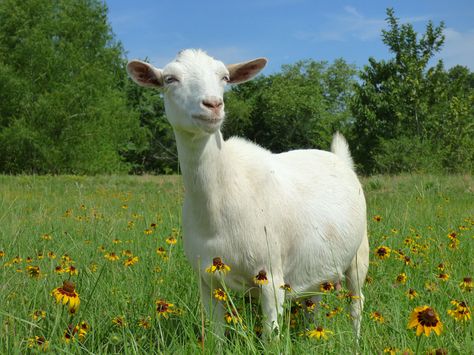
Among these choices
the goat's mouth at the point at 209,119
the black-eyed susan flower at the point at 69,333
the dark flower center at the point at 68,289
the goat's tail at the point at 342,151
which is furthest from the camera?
the goat's tail at the point at 342,151

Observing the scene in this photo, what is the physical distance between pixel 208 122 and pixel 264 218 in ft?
2.41

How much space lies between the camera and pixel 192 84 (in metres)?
3.15

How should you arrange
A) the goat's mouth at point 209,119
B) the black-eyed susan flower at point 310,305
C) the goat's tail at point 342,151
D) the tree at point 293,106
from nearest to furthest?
the black-eyed susan flower at point 310,305 < the goat's mouth at point 209,119 < the goat's tail at point 342,151 < the tree at point 293,106

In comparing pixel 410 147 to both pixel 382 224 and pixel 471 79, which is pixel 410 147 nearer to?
pixel 382 224

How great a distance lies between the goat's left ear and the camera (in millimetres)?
3667

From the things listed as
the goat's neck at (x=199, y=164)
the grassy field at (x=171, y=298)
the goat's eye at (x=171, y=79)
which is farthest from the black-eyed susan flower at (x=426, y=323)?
the goat's eye at (x=171, y=79)

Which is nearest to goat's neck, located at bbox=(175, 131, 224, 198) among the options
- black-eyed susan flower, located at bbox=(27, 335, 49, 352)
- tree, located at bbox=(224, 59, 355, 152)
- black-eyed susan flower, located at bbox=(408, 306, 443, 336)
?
black-eyed susan flower, located at bbox=(27, 335, 49, 352)

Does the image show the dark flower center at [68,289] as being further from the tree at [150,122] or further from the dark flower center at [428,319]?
the tree at [150,122]

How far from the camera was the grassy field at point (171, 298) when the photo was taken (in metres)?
2.37

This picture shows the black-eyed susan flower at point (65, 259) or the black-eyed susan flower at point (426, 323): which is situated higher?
the black-eyed susan flower at point (426, 323)

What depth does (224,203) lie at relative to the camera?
3.27 metres

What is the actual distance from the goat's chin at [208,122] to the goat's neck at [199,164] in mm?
246

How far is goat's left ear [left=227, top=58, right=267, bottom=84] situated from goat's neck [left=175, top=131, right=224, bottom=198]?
1.98 ft

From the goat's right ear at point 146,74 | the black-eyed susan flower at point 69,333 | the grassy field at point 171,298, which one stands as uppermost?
the goat's right ear at point 146,74
